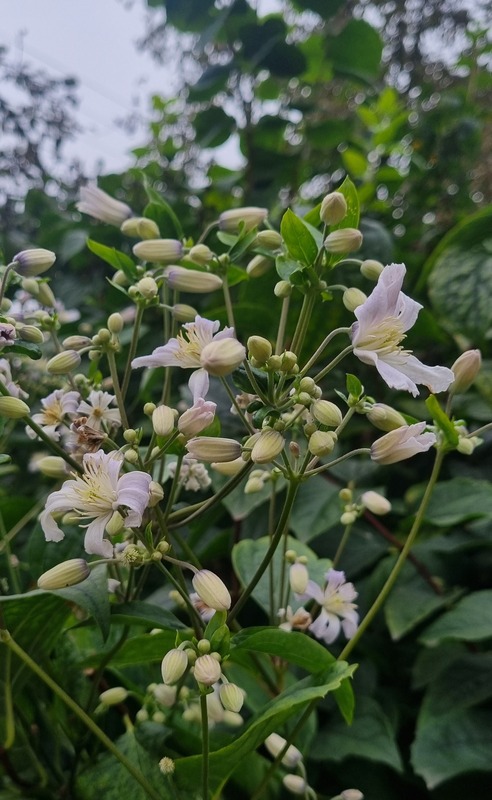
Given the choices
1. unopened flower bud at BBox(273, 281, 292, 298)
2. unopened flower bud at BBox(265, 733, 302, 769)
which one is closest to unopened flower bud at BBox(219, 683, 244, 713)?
unopened flower bud at BBox(265, 733, 302, 769)

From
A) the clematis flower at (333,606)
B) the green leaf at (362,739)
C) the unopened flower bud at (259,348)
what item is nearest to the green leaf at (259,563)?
the clematis flower at (333,606)

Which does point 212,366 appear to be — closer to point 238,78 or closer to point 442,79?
point 238,78

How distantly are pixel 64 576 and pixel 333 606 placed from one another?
9.4 inches

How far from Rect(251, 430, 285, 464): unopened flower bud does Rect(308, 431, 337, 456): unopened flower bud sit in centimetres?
2

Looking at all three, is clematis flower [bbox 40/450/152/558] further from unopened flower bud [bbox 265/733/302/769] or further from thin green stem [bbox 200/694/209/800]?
unopened flower bud [bbox 265/733/302/769]

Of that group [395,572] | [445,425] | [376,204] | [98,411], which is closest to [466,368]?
[445,425]

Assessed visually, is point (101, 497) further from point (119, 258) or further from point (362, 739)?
point (362, 739)

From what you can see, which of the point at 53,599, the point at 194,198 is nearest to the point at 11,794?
the point at 53,599

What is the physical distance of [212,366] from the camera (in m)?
0.33

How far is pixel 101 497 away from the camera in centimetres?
36

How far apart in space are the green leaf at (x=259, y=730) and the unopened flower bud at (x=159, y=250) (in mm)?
303

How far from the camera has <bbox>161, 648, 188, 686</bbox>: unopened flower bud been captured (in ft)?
1.07

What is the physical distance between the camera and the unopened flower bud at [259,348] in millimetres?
340

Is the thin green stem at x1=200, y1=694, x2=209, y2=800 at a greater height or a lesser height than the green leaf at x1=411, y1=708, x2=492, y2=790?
greater
